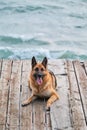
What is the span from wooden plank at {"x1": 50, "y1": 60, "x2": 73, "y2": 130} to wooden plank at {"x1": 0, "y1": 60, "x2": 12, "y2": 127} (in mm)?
633

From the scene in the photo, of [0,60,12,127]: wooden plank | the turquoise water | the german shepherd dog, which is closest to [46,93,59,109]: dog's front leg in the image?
the german shepherd dog

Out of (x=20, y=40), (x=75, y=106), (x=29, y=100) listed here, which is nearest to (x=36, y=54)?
(x=20, y=40)

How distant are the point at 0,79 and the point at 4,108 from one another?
1030 mm

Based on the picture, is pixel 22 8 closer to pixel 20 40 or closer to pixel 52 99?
pixel 20 40

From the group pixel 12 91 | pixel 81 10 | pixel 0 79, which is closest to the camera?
pixel 12 91

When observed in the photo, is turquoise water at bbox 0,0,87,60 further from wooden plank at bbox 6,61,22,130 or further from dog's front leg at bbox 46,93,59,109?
dog's front leg at bbox 46,93,59,109

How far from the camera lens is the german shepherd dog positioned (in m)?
5.66

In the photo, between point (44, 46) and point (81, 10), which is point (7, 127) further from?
point (81, 10)

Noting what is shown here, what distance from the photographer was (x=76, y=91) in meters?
6.17

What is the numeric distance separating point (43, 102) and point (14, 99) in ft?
1.38

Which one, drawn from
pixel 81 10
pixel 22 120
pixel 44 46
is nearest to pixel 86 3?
pixel 81 10

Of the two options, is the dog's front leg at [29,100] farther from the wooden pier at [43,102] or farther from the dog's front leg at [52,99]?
the dog's front leg at [52,99]

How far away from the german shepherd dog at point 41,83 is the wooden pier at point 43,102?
8cm

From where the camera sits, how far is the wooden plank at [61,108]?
524cm
